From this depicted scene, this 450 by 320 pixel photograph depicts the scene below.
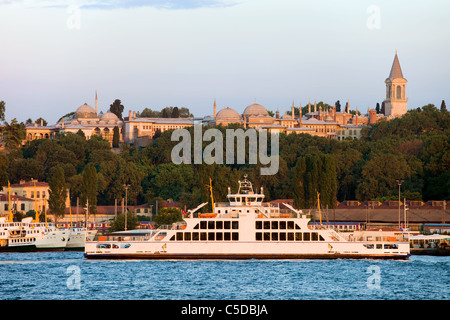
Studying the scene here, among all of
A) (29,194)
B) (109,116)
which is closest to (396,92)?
(109,116)

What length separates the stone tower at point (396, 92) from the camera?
173250 millimetres

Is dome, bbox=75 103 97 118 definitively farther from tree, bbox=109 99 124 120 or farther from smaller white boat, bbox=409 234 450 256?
smaller white boat, bbox=409 234 450 256

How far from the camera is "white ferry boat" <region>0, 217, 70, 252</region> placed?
6744 cm

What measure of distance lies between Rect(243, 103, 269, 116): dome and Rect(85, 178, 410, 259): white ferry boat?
112 meters

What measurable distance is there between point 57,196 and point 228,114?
2787 inches

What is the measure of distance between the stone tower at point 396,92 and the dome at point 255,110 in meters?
23.4

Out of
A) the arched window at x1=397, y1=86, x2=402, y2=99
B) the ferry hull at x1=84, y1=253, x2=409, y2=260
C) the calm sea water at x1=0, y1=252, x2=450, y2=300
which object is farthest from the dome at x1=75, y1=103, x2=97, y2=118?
the ferry hull at x1=84, y1=253, x2=409, y2=260

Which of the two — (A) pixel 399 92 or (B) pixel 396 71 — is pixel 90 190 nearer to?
(B) pixel 396 71

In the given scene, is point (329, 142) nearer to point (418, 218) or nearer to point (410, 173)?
point (410, 173)

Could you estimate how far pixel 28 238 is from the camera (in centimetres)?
6875

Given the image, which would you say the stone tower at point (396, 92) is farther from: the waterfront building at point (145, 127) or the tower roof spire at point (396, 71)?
the waterfront building at point (145, 127)

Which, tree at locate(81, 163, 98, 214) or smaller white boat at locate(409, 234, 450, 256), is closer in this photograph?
smaller white boat at locate(409, 234, 450, 256)
